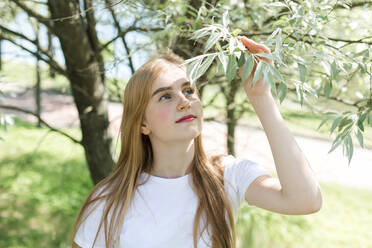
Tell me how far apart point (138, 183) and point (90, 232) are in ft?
0.98

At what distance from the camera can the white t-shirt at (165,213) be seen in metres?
1.57

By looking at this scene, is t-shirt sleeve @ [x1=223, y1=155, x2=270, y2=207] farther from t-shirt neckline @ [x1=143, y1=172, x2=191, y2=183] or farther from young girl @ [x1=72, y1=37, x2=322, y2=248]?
t-shirt neckline @ [x1=143, y1=172, x2=191, y2=183]

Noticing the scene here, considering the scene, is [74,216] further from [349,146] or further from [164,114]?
[349,146]

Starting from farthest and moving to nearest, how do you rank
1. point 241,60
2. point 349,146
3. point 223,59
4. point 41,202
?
point 41,202 < point 349,146 < point 241,60 < point 223,59

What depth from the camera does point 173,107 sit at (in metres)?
1.59

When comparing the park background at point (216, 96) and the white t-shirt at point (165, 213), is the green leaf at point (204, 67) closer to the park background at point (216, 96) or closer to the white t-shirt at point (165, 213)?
the park background at point (216, 96)

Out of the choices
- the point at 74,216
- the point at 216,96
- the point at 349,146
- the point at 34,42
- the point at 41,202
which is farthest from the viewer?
the point at 41,202

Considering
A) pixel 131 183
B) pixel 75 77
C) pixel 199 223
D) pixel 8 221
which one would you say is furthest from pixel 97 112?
pixel 8 221

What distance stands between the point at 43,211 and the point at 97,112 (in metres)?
3.12

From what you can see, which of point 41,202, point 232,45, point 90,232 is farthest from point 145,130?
point 41,202

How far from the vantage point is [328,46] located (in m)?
1.67

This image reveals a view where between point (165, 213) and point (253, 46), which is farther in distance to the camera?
point (165, 213)

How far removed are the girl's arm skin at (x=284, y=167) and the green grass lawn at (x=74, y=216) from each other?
282cm

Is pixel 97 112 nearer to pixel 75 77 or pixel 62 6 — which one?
pixel 75 77
